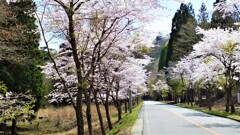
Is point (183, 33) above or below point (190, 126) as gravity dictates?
above

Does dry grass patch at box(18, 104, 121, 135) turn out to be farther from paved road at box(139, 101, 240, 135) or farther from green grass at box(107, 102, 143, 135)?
paved road at box(139, 101, 240, 135)

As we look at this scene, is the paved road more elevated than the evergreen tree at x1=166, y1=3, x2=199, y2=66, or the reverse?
the evergreen tree at x1=166, y1=3, x2=199, y2=66

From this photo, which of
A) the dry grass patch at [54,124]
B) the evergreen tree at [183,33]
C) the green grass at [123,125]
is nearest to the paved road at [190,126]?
the green grass at [123,125]

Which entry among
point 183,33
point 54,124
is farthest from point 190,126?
point 183,33

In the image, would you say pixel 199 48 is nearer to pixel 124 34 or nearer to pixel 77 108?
pixel 124 34

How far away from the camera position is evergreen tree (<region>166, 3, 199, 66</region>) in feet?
214

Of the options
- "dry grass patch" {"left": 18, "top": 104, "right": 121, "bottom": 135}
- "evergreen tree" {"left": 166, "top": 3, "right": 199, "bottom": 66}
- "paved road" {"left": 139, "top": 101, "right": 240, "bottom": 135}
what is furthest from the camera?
"evergreen tree" {"left": 166, "top": 3, "right": 199, "bottom": 66}

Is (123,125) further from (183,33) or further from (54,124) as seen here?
(183,33)

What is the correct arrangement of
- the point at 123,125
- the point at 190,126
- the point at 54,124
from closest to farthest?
the point at 190,126
the point at 123,125
the point at 54,124

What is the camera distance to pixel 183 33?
213 ft

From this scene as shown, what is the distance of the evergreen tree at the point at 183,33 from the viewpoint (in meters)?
65.1

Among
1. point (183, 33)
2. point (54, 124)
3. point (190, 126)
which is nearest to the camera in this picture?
point (190, 126)

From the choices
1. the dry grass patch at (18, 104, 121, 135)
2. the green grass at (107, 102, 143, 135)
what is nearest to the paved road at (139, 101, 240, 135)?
the green grass at (107, 102, 143, 135)

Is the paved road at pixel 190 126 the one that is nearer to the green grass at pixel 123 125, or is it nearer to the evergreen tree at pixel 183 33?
the green grass at pixel 123 125
